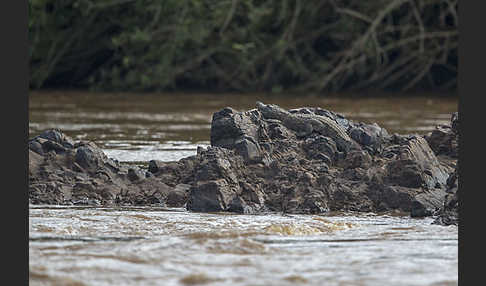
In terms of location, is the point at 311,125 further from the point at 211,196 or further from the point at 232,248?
the point at 232,248

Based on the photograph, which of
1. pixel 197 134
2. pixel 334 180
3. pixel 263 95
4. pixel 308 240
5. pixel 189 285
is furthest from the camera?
pixel 263 95

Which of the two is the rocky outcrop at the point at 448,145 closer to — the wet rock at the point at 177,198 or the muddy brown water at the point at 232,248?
the muddy brown water at the point at 232,248

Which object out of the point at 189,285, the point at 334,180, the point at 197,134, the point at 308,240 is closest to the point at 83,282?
the point at 189,285

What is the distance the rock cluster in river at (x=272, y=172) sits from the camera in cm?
516

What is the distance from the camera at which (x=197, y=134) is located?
28.3ft

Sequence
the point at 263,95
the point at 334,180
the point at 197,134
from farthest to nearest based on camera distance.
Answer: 1. the point at 263,95
2. the point at 197,134
3. the point at 334,180

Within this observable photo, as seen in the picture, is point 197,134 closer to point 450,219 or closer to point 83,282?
point 450,219

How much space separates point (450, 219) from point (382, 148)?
114 centimetres

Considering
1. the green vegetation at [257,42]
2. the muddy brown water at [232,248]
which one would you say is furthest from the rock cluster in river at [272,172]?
the green vegetation at [257,42]

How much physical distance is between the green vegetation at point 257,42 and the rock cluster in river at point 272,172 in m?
7.37

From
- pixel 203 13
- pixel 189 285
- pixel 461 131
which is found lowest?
pixel 189 285

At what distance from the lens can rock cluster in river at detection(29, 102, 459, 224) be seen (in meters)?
5.16

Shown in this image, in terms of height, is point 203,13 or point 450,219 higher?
point 203,13

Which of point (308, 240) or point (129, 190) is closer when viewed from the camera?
point (308, 240)
